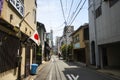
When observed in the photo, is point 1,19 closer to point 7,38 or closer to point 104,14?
point 7,38

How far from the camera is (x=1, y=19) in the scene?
8742 mm

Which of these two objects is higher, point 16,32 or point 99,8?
point 99,8

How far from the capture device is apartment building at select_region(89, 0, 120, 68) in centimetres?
1961

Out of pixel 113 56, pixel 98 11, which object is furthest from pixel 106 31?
pixel 113 56

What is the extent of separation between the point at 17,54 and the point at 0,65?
3.68 metres

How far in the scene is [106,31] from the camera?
2264 centimetres

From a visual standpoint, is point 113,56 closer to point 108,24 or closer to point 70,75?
point 108,24

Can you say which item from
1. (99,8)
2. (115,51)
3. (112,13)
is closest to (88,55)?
(115,51)

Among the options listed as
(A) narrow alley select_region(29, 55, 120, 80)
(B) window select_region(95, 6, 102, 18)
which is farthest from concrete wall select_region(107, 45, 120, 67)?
(A) narrow alley select_region(29, 55, 120, 80)

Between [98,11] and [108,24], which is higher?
[98,11]

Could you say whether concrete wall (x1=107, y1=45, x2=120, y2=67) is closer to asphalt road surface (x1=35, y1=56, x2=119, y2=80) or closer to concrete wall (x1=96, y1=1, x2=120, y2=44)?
concrete wall (x1=96, y1=1, x2=120, y2=44)

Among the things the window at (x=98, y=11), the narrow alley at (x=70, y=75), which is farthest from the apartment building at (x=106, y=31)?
the narrow alley at (x=70, y=75)

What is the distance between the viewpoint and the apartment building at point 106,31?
19.6 m

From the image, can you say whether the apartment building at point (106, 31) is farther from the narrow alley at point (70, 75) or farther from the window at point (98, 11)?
the narrow alley at point (70, 75)
